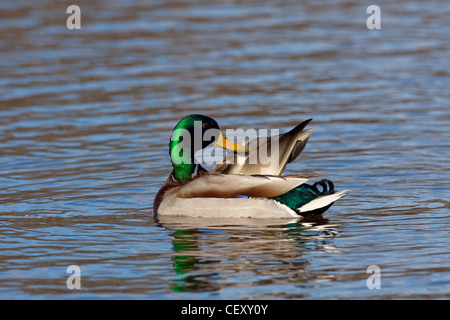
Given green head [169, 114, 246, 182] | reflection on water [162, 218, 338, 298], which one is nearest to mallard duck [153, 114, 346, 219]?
green head [169, 114, 246, 182]

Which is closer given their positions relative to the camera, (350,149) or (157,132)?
(350,149)

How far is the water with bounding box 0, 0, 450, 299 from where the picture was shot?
833 cm

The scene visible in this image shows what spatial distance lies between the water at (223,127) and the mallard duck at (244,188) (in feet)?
0.54

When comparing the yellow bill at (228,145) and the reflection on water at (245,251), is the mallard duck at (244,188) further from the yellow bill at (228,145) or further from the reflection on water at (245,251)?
the reflection on water at (245,251)

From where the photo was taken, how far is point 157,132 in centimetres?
1391

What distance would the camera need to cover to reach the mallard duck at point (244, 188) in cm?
990

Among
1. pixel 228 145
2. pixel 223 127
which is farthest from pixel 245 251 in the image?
pixel 223 127

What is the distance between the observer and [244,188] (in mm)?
9977

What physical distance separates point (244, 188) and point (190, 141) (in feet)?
2.96

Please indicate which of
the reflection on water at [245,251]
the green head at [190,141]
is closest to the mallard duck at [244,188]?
the green head at [190,141]

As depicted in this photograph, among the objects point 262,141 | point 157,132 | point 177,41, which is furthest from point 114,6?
point 262,141

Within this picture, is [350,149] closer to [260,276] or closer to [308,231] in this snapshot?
[308,231]

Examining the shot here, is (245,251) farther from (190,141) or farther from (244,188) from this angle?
(190,141)

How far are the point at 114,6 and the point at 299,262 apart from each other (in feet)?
47.5
